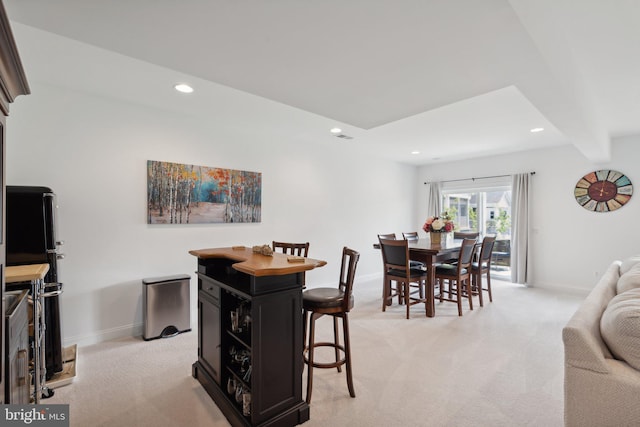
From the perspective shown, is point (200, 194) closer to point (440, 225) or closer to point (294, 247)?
point (294, 247)

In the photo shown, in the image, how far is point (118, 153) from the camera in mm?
3205

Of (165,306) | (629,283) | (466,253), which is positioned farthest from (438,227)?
(165,306)

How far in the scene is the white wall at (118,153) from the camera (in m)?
2.70

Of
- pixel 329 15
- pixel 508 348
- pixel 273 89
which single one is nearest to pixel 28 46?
pixel 273 89

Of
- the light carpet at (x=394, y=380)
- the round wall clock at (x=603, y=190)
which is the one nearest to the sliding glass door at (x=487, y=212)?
the round wall clock at (x=603, y=190)

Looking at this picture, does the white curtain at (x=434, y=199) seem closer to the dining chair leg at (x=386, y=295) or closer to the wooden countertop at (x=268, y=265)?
the dining chair leg at (x=386, y=295)

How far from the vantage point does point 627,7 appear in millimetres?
1771

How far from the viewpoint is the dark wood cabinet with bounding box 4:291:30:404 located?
3.81 feet

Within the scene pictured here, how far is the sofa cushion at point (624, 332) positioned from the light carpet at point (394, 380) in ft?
2.79

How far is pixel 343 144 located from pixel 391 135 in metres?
0.88

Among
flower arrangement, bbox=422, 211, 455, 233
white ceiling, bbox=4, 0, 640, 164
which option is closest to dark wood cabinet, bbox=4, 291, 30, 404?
white ceiling, bbox=4, 0, 640, 164

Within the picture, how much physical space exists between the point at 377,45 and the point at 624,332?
1815 mm

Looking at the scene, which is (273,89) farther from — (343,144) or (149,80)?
(343,144)

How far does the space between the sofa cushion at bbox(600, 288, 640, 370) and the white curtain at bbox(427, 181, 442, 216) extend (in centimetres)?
538
